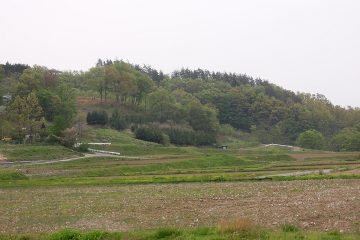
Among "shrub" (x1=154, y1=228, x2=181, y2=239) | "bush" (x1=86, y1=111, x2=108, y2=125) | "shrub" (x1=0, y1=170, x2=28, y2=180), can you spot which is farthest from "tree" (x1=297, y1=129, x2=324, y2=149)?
"shrub" (x1=154, y1=228, x2=181, y2=239)

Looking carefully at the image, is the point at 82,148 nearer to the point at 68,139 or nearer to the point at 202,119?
the point at 68,139

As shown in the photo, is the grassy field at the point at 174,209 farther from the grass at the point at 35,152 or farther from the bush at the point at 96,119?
the bush at the point at 96,119

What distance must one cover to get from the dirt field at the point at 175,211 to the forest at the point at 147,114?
2618 inches

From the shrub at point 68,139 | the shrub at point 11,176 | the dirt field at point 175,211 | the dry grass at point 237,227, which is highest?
the shrub at point 68,139

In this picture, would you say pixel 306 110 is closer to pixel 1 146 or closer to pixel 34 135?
pixel 34 135

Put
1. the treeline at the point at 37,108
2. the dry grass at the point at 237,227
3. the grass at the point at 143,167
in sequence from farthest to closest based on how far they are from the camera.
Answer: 1. the treeline at the point at 37,108
2. the grass at the point at 143,167
3. the dry grass at the point at 237,227

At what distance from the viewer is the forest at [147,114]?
104m

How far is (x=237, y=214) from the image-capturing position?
23250mm

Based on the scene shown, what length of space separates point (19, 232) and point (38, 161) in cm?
6170

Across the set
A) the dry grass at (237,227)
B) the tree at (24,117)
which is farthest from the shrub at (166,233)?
the tree at (24,117)

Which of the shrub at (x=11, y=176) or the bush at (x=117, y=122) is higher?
the bush at (x=117, y=122)

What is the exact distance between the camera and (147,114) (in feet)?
518

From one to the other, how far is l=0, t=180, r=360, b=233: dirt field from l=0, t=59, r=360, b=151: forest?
6650 centimetres

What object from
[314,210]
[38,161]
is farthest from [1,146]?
[314,210]
